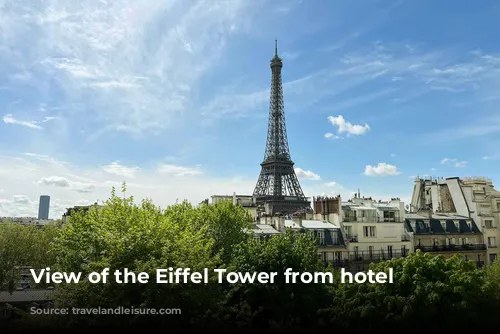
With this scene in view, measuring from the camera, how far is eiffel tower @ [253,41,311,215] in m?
74.8

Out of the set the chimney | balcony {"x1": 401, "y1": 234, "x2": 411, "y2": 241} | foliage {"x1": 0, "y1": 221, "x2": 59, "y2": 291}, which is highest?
the chimney

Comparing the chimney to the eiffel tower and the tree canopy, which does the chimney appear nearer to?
the tree canopy

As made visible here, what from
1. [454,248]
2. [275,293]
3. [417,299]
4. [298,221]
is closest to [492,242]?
[454,248]

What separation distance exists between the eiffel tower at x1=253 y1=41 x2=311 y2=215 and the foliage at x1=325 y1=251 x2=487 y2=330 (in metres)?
54.9

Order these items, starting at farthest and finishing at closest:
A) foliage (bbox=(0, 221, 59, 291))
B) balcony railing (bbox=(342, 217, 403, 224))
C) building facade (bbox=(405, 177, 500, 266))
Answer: building facade (bbox=(405, 177, 500, 266))
balcony railing (bbox=(342, 217, 403, 224))
foliage (bbox=(0, 221, 59, 291))

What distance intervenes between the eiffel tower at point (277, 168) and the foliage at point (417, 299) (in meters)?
54.9

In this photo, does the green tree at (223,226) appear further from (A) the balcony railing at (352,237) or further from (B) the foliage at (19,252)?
(A) the balcony railing at (352,237)

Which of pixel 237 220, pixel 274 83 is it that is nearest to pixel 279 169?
pixel 274 83

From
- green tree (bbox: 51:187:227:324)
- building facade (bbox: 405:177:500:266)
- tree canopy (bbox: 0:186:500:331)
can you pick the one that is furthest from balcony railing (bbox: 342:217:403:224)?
green tree (bbox: 51:187:227:324)

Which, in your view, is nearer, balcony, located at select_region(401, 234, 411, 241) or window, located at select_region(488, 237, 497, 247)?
balcony, located at select_region(401, 234, 411, 241)

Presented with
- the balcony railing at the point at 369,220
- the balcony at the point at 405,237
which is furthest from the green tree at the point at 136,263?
the balcony at the point at 405,237

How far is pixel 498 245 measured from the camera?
3972cm

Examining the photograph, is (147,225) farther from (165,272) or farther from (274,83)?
(274,83)

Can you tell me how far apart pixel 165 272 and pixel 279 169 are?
68.2m
